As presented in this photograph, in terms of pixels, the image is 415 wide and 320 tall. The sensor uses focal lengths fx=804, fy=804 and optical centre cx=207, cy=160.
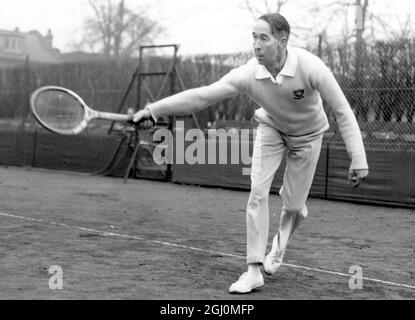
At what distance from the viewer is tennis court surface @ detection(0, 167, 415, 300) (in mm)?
5988

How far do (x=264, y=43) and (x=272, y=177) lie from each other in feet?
3.51

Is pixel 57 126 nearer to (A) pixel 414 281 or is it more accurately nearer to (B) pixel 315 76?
(B) pixel 315 76

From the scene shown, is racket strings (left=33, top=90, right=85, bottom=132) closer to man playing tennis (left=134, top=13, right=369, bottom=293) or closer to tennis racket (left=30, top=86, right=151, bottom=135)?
tennis racket (left=30, top=86, right=151, bottom=135)

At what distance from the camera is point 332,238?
9648 millimetres

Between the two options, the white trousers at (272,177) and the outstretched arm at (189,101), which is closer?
the outstretched arm at (189,101)

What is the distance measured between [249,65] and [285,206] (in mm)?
1300

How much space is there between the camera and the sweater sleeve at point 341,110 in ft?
19.3

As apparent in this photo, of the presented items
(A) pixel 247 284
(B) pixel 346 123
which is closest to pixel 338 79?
(B) pixel 346 123

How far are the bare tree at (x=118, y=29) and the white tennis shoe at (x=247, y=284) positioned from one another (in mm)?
42749

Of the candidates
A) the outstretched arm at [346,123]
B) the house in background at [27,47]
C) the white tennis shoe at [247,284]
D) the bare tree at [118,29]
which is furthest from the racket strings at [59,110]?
the house in background at [27,47]

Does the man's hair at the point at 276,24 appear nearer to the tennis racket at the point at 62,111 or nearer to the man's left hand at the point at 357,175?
the man's left hand at the point at 357,175

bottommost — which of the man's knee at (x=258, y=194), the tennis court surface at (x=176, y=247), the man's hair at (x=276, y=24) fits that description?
the tennis court surface at (x=176, y=247)

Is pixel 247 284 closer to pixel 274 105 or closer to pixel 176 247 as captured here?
pixel 274 105

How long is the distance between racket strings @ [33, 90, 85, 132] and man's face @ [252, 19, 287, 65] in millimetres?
1467
